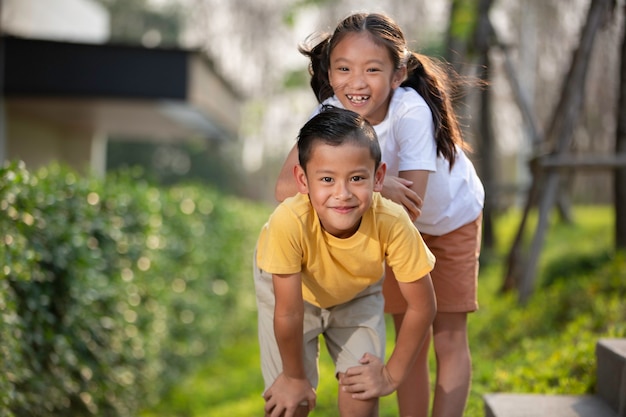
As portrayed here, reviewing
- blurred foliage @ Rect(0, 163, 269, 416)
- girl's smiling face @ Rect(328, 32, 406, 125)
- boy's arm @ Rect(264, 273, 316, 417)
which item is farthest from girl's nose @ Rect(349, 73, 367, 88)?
blurred foliage @ Rect(0, 163, 269, 416)

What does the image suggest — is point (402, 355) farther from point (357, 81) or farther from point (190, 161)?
point (190, 161)

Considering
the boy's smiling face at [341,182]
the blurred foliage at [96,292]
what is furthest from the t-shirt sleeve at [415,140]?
the blurred foliage at [96,292]

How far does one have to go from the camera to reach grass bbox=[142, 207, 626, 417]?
4.65 metres

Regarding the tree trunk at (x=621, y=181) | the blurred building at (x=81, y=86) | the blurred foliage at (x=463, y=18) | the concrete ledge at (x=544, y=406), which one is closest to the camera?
the concrete ledge at (x=544, y=406)

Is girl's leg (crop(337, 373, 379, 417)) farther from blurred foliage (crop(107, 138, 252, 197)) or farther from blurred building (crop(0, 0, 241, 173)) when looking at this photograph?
blurred foliage (crop(107, 138, 252, 197))

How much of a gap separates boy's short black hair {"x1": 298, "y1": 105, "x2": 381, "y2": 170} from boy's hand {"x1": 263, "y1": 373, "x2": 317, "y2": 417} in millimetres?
716

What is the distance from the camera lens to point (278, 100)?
33.3 m

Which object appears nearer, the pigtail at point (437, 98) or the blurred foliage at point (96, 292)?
the pigtail at point (437, 98)

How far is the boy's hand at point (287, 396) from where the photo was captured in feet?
9.55

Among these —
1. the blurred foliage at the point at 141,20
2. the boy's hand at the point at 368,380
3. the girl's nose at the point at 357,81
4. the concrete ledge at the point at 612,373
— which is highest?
the blurred foliage at the point at 141,20

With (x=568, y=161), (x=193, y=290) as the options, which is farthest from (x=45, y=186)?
(x=568, y=161)

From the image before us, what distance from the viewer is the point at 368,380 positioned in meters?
2.87

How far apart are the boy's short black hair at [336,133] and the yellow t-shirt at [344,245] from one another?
6.0 inches

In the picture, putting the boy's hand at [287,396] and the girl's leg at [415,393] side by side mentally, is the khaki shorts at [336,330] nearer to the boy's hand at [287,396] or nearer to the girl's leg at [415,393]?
the boy's hand at [287,396]
